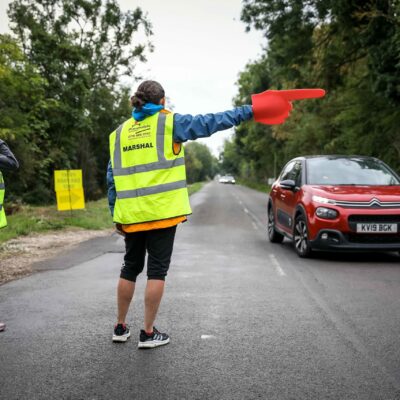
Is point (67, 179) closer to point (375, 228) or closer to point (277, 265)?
point (277, 265)

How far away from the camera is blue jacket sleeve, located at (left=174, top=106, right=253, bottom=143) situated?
3.76 meters

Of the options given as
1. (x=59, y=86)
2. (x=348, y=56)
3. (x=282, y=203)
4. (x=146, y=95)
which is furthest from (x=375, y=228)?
(x=59, y=86)

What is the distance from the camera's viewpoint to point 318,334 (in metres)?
4.20

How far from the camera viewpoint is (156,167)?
388cm

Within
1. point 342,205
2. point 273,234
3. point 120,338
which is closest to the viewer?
point 120,338

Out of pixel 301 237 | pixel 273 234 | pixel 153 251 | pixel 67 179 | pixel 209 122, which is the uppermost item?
pixel 209 122

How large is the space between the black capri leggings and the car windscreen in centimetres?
531

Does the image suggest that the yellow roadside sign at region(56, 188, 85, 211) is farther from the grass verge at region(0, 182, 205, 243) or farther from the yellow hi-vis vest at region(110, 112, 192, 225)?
the yellow hi-vis vest at region(110, 112, 192, 225)

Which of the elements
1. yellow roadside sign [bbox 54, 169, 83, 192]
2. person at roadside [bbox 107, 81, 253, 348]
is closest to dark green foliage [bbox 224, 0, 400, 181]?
yellow roadside sign [bbox 54, 169, 83, 192]

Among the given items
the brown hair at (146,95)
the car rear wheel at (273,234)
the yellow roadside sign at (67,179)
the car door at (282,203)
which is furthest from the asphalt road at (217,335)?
the yellow roadside sign at (67,179)

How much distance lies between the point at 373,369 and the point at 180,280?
3.40 m

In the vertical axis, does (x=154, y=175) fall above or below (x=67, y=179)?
above

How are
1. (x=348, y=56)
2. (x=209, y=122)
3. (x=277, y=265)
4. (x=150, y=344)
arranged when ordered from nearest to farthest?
1. (x=209, y=122)
2. (x=150, y=344)
3. (x=277, y=265)
4. (x=348, y=56)

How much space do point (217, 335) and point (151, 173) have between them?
4.66 feet
